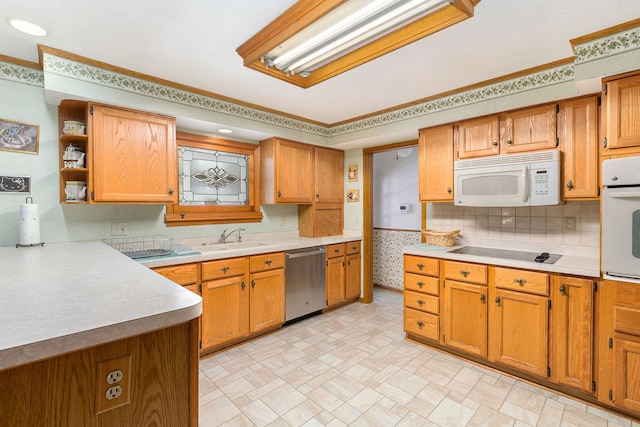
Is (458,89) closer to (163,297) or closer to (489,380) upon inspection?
(489,380)

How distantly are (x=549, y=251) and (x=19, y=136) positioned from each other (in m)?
4.33

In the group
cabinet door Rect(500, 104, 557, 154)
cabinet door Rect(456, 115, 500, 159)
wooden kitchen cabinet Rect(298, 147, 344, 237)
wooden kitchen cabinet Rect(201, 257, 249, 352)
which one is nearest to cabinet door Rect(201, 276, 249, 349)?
wooden kitchen cabinet Rect(201, 257, 249, 352)

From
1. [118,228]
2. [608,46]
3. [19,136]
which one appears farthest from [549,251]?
[19,136]

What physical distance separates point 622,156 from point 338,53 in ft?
6.10

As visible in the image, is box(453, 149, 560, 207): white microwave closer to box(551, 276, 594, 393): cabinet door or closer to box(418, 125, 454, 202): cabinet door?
box(418, 125, 454, 202): cabinet door

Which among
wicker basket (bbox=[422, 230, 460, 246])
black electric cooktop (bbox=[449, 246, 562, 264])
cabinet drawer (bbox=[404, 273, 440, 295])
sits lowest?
cabinet drawer (bbox=[404, 273, 440, 295])

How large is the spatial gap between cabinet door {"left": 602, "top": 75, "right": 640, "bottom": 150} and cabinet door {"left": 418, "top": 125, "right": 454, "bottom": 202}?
1126 millimetres

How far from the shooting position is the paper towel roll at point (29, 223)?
2098 millimetres

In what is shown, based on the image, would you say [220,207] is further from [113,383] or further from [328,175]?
[113,383]

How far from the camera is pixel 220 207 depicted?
332 cm

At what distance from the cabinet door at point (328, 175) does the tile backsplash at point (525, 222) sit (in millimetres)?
1274

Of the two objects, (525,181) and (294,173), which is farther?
(294,173)

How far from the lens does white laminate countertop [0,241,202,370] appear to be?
2.24 feet

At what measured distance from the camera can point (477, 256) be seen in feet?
8.29
